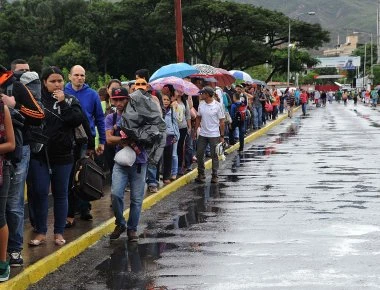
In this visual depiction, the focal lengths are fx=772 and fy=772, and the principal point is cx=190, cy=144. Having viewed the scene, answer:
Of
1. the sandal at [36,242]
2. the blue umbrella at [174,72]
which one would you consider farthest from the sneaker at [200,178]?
the sandal at [36,242]

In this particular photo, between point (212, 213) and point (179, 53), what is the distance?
10615 millimetres

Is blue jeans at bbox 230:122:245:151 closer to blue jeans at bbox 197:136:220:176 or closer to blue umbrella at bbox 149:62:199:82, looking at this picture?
blue umbrella at bbox 149:62:199:82

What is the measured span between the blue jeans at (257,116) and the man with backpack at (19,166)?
23.6 metres

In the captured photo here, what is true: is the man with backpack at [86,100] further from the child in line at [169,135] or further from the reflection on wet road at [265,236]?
the child in line at [169,135]

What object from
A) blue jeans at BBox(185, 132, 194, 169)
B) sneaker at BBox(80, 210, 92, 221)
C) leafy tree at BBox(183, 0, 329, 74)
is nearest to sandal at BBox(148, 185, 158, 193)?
sneaker at BBox(80, 210, 92, 221)

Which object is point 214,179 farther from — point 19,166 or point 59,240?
point 19,166

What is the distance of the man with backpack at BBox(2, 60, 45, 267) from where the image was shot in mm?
6832

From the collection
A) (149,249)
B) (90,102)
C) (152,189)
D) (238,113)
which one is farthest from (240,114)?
(149,249)

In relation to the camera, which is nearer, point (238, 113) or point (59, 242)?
point (59, 242)

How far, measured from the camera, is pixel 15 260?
7.05 metres

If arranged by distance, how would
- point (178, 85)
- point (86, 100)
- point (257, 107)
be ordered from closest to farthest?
point (86, 100) → point (178, 85) → point (257, 107)

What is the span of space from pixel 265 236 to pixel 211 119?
5249 mm

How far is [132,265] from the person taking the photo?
754 cm

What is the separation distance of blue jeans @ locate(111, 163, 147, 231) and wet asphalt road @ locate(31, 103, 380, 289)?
0.95 ft
